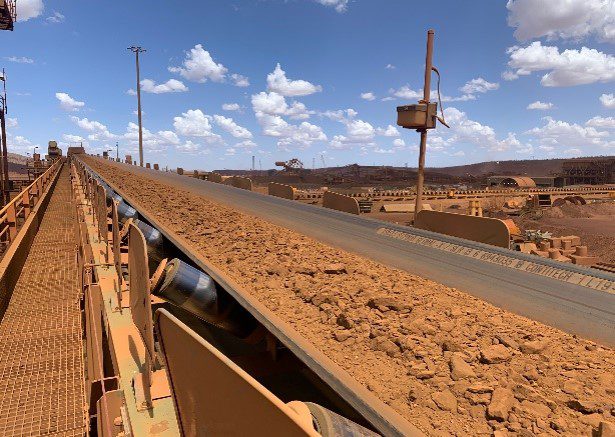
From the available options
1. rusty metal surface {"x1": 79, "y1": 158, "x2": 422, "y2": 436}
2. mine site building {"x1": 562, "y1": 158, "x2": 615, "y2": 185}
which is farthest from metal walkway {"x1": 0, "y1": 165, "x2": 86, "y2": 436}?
mine site building {"x1": 562, "y1": 158, "x2": 615, "y2": 185}

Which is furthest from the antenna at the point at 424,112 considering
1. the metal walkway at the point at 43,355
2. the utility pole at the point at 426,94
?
the metal walkway at the point at 43,355

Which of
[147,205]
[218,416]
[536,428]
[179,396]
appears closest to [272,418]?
[218,416]

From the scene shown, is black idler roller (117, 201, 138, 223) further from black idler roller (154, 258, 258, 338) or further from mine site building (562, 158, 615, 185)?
mine site building (562, 158, 615, 185)

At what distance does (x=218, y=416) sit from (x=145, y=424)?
4.79ft

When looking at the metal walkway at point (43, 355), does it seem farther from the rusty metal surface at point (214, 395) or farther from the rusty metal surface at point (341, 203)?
the rusty metal surface at point (341, 203)

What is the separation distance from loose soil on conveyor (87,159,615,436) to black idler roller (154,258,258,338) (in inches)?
15.2

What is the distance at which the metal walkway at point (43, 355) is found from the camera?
5359 mm

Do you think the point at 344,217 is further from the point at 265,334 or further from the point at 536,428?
the point at 536,428

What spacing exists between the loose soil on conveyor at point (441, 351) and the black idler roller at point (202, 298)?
0.38 metres

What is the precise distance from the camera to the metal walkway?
536 centimetres

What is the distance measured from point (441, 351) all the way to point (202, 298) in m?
2.94

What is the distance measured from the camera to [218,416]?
1480 millimetres

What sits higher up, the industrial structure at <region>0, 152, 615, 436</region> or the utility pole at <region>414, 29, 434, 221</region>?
the utility pole at <region>414, 29, 434, 221</region>

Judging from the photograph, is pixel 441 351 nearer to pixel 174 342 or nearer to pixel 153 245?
pixel 174 342
